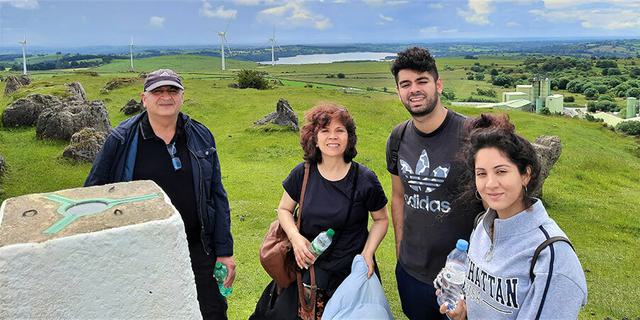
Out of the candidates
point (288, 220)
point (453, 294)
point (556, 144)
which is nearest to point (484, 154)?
point (453, 294)

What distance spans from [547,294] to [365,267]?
2.00 metres

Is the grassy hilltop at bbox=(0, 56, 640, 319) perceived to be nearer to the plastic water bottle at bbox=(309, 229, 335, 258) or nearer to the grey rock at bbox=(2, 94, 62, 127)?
the grey rock at bbox=(2, 94, 62, 127)

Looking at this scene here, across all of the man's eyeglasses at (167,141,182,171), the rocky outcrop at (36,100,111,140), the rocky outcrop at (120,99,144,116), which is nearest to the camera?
the man's eyeglasses at (167,141,182,171)

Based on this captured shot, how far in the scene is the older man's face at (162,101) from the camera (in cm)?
516

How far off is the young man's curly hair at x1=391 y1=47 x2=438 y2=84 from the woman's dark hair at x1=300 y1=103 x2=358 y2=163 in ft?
2.52

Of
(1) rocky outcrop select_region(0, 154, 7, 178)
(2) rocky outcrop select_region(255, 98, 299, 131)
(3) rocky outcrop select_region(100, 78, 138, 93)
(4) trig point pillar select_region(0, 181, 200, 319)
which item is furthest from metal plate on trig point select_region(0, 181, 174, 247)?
(3) rocky outcrop select_region(100, 78, 138, 93)

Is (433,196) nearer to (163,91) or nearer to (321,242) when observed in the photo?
(321,242)

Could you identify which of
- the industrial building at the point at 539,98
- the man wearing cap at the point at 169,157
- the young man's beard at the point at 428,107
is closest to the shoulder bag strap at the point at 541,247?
the young man's beard at the point at 428,107

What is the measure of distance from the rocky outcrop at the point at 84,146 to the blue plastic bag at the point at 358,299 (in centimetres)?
1581

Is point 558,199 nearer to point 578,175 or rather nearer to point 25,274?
point 578,175

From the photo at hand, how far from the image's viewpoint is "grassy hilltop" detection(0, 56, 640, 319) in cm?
1087

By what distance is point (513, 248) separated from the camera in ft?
11.9

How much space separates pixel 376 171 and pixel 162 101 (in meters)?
15.7

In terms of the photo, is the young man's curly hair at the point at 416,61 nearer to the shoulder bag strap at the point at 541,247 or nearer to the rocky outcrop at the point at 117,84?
the shoulder bag strap at the point at 541,247
